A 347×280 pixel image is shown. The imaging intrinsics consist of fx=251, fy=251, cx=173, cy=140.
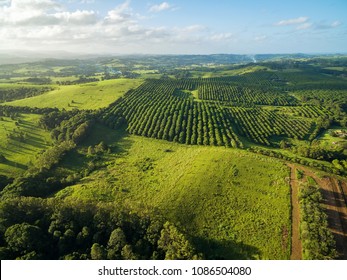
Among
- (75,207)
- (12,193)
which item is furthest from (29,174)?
(75,207)

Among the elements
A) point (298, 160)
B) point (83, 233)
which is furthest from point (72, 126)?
point (298, 160)

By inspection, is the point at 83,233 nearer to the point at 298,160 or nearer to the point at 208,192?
the point at 208,192

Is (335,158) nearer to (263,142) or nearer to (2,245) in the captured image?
(263,142)

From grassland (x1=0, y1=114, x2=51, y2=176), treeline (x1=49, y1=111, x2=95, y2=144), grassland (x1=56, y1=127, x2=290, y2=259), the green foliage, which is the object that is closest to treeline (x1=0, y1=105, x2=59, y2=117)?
grassland (x1=0, y1=114, x2=51, y2=176)

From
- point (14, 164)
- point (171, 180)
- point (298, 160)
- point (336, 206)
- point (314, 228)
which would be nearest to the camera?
point (314, 228)

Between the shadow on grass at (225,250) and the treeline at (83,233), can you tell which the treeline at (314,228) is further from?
the treeline at (83,233)

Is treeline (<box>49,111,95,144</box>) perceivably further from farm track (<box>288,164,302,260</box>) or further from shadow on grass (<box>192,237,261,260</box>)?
farm track (<box>288,164,302,260</box>)
